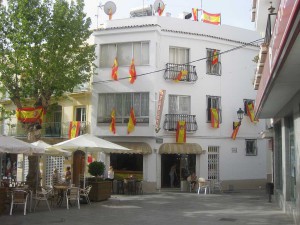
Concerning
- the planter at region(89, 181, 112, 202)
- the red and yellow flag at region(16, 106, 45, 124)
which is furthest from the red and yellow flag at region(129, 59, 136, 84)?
the planter at region(89, 181, 112, 202)

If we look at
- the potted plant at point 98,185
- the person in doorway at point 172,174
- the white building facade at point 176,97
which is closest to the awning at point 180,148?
the white building facade at point 176,97

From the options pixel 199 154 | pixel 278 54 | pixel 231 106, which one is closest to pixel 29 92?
pixel 199 154

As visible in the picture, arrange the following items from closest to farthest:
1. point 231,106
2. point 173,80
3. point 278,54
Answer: point 278,54 → point 173,80 → point 231,106

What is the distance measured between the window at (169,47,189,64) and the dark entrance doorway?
21.1ft

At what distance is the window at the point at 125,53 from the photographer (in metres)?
26.3

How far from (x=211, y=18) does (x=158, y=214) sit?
1845 centimetres

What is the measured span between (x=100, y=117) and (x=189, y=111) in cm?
595

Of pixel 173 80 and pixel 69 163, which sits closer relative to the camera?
pixel 173 80

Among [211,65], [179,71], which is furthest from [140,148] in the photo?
[211,65]

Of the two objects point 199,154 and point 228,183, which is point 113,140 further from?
point 228,183

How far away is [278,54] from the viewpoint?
24.0 ft

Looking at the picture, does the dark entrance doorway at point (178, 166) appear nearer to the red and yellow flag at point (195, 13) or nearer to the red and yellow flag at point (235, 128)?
the red and yellow flag at point (235, 128)

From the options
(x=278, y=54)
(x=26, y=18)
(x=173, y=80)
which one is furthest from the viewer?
(x=173, y=80)

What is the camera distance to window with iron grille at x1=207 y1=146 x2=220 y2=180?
27.1 meters
